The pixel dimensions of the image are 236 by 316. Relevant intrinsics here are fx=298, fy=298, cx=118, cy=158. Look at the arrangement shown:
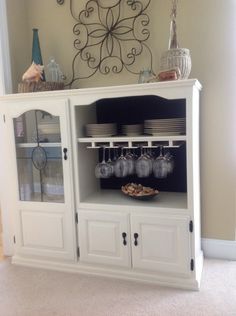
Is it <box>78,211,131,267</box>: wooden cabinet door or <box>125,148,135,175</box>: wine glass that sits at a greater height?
<box>125,148,135,175</box>: wine glass

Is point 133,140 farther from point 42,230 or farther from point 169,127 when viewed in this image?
point 42,230

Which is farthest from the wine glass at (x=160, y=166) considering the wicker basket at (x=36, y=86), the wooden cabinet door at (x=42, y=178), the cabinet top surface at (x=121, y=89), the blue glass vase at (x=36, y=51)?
the blue glass vase at (x=36, y=51)

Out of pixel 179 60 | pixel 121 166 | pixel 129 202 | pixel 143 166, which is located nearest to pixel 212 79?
pixel 179 60

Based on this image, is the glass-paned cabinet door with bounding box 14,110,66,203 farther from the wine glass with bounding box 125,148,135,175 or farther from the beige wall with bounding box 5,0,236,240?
the beige wall with bounding box 5,0,236,240

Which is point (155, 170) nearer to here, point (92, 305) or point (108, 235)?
point (108, 235)

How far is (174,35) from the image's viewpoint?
2.07 meters

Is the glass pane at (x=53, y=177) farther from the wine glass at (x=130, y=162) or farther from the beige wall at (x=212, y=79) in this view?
the beige wall at (x=212, y=79)

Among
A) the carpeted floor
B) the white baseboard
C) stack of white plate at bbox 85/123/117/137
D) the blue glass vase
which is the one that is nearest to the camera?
the carpeted floor

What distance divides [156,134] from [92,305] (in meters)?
1.17

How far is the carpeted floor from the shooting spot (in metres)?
1.78

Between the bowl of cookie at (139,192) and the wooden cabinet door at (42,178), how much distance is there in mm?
421

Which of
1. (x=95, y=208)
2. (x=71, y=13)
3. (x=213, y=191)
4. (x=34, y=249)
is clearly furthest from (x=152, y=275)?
(x=71, y=13)

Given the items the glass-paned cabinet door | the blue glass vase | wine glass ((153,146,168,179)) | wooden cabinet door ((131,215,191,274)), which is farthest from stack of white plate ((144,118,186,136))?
the blue glass vase

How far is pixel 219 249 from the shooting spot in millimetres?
2377
